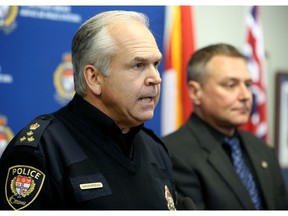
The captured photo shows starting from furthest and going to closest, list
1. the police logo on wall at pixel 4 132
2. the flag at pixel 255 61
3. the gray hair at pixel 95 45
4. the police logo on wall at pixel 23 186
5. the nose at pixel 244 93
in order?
1. the flag at pixel 255 61
2. the nose at pixel 244 93
3. the police logo on wall at pixel 4 132
4. the gray hair at pixel 95 45
5. the police logo on wall at pixel 23 186

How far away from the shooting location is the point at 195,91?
2613 millimetres

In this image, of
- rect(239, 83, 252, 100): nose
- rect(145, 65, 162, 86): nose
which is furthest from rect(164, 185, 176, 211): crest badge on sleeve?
rect(239, 83, 252, 100): nose

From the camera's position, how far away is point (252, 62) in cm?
368

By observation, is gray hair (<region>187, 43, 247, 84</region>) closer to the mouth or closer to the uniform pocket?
the mouth

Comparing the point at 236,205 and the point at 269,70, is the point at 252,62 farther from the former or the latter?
the point at 236,205

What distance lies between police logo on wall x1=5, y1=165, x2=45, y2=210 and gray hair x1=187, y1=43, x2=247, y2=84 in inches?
58.1

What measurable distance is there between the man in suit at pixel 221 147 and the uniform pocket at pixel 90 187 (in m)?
0.86

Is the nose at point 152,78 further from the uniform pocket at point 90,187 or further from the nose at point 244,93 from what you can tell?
the nose at point 244,93

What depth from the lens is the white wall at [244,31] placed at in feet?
12.1

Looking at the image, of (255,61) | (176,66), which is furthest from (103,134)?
(255,61)

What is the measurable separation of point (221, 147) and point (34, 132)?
1264mm

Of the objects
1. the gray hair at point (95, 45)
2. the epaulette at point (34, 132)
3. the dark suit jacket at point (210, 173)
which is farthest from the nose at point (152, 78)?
the dark suit jacket at point (210, 173)

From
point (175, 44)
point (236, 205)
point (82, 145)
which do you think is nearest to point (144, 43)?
point (82, 145)

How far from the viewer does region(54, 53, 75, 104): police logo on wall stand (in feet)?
8.27
